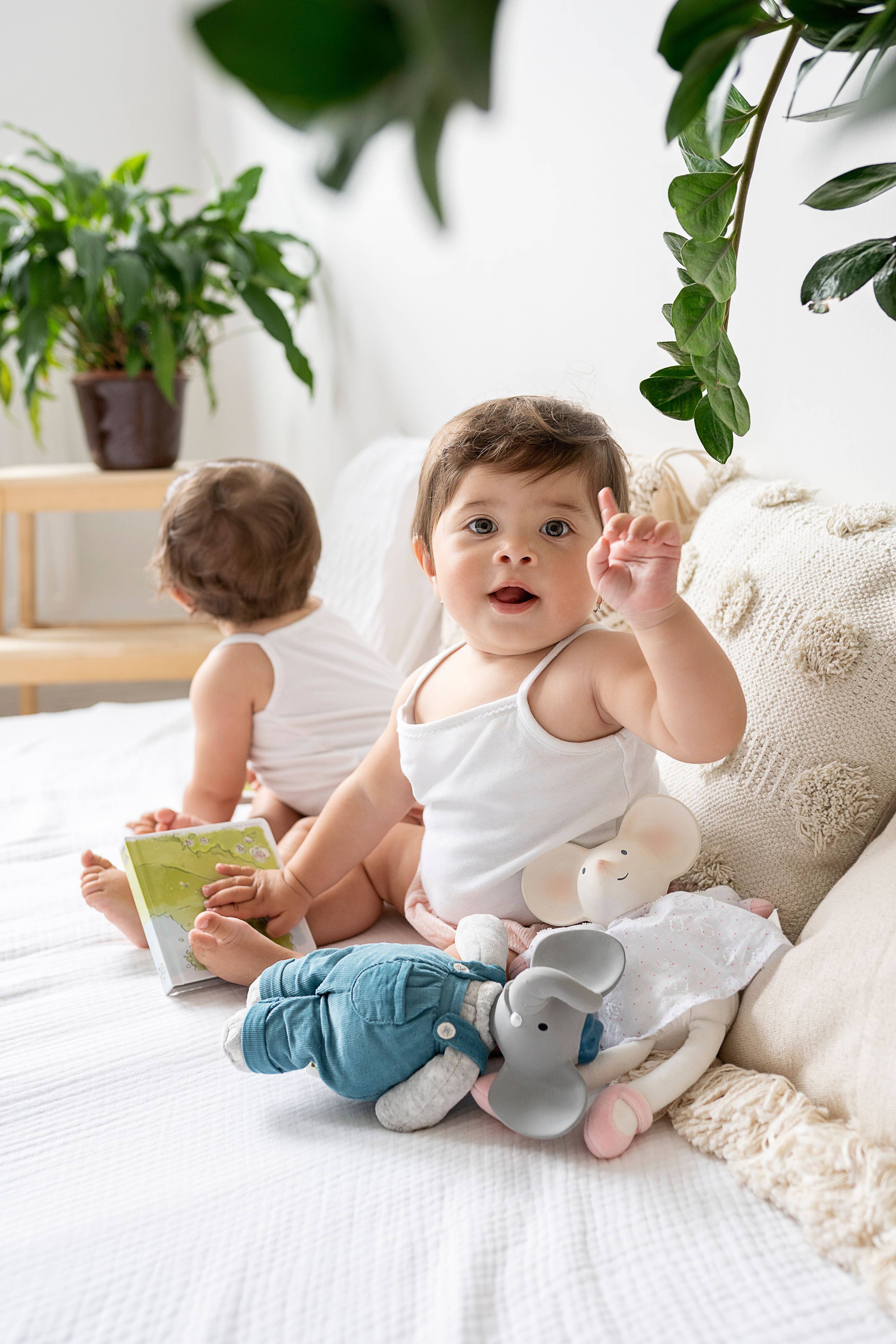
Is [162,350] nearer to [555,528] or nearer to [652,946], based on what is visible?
[555,528]

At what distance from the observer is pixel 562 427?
82cm

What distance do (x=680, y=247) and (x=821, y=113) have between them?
0.09m

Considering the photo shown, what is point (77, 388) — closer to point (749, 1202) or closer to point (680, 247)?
point (680, 247)

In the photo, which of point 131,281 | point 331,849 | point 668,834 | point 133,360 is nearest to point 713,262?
point 668,834

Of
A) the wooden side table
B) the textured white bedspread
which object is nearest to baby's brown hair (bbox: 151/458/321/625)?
the textured white bedspread

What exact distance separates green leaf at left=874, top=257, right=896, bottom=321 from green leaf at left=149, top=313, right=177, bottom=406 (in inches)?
70.3

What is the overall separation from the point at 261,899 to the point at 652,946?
38 centimetres

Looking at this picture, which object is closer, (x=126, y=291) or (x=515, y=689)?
(x=515, y=689)

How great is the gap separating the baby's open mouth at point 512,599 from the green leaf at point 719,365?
0.88 feet

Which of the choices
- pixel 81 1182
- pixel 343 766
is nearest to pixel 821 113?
pixel 81 1182

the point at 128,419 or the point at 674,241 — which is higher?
the point at 674,241

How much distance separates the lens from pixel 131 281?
2000mm

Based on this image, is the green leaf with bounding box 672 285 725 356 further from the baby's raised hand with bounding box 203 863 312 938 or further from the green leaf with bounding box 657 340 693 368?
the baby's raised hand with bounding box 203 863 312 938

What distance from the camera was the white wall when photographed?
3.04ft
